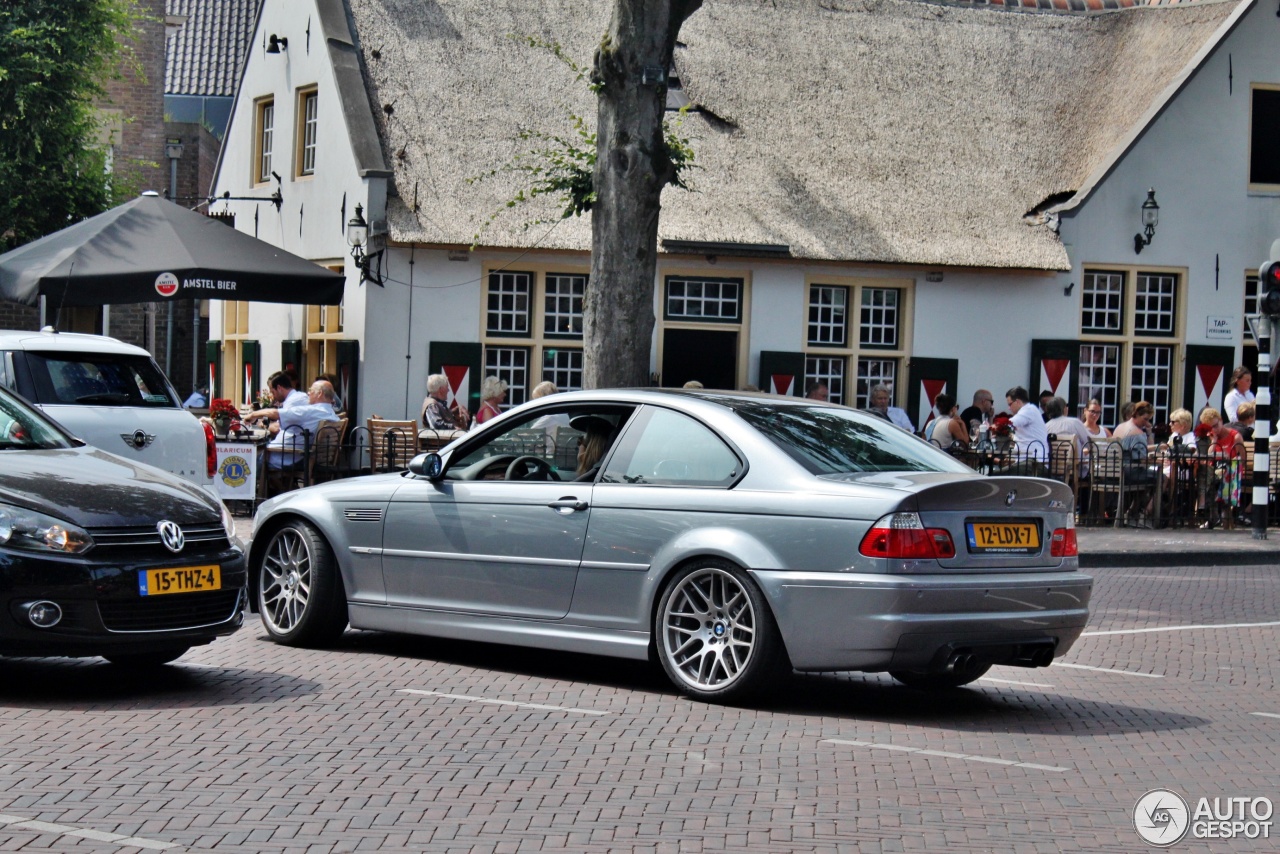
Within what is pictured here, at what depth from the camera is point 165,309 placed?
34.0 meters

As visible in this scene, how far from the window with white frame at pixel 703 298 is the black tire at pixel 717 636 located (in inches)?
602

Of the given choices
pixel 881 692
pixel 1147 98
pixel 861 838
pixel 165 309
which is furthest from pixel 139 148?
pixel 861 838

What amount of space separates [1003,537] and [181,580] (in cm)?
379

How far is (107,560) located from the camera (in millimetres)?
7004

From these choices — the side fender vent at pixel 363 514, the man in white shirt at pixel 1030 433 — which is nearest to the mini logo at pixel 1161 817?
the side fender vent at pixel 363 514

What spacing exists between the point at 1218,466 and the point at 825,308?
20.8 ft

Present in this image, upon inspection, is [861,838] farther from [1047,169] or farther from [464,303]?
[1047,169]

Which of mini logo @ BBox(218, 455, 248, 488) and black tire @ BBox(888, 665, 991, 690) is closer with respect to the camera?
black tire @ BBox(888, 665, 991, 690)

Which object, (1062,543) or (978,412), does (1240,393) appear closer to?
(978,412)

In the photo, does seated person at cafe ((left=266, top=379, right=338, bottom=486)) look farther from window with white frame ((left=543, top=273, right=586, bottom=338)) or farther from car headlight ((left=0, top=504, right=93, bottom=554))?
car headlight ((left=0, top=504, right=93, bottom=554))

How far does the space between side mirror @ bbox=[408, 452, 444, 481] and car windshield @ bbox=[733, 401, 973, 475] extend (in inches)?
66.3

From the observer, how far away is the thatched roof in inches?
872

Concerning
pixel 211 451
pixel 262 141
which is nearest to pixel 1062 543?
pixel 211 451
